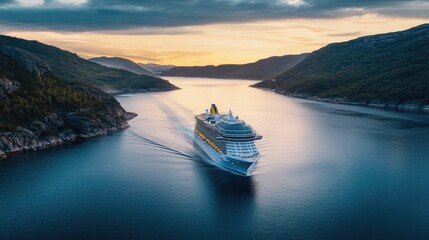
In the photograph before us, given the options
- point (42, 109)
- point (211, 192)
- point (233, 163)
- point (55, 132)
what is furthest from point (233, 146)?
point (42, 109)

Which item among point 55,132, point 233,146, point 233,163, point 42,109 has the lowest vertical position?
point 233,163

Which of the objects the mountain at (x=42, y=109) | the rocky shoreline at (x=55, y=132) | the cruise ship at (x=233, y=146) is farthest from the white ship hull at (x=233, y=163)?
the mountain at (x=42, y=109)

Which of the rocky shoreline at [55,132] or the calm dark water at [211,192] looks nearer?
the calm dark water at [211,192]

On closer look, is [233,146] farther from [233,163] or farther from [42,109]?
[42,109]

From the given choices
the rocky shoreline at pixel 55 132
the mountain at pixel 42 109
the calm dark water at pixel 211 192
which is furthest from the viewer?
the mountain at pixel 42 109

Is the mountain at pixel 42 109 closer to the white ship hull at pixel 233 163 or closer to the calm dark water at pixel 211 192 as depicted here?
the calm dark water at pixel 211 192

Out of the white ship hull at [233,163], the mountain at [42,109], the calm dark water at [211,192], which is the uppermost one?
the mountain at [42,109]

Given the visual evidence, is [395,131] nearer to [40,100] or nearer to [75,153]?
[75,153]

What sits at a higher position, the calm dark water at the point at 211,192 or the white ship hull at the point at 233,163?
the white ship hull at the point at 233,163

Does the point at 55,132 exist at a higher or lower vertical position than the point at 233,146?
lower

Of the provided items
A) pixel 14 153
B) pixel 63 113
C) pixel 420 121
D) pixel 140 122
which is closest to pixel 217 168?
pixel 14 153
